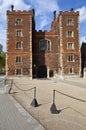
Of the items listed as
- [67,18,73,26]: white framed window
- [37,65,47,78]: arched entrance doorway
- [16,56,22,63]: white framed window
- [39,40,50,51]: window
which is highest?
[67,18,73,26]: white framed window

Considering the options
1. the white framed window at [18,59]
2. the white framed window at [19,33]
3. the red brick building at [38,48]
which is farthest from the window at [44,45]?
the white framed window at [18,59]

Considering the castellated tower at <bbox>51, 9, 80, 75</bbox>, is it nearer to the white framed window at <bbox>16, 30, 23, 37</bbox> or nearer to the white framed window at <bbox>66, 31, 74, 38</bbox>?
the white framed window at <bbox>66, 31, 74, 38</bbox>

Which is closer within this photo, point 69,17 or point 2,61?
point 69,17

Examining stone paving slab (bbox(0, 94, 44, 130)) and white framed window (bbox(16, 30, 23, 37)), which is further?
white framed window (bbox(16, 30, 23, 37))

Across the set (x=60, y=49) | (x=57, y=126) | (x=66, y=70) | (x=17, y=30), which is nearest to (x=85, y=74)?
(x=66, y=70)

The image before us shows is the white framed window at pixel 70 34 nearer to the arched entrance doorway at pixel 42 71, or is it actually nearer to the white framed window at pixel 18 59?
the arched entrance doorway at pixel 42 71

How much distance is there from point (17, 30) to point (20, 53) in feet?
16.8

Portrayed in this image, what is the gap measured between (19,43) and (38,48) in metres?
5.45

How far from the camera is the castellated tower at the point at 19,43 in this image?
5153 centimetres

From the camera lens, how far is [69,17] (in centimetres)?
5347

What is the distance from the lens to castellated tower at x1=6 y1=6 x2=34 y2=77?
51.5m

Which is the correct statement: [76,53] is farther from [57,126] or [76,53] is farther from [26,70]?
[57,126]

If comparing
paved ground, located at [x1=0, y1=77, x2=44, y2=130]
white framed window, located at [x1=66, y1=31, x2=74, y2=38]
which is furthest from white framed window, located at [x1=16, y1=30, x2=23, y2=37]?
paved ground, located at [x1=0, y1=77, x2=44, y2=130]

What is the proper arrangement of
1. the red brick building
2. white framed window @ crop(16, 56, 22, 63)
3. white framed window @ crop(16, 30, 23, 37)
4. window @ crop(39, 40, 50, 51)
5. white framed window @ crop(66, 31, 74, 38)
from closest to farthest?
the red brick building → white framed window @ crop(16, 56, 22, 63) → white framed window @ crop(16, 30, 23, 37) → white framed window @ crop(66, 31, 74, 38) → window @ crop(39, 40, 50, 51)
